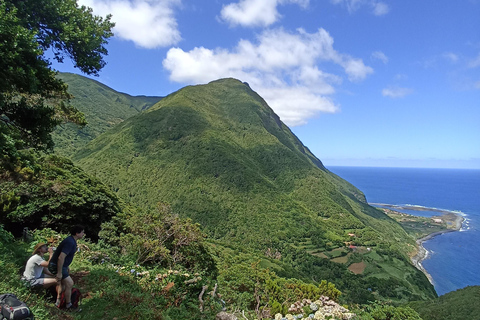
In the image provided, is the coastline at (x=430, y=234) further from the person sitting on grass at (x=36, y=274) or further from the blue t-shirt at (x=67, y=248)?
the person sitting on grass at (x=36, y=274)

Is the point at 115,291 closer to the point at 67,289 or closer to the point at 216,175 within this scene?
the point at 67,289

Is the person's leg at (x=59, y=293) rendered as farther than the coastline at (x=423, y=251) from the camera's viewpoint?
No

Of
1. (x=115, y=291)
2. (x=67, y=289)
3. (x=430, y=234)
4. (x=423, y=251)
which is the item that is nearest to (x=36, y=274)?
(x=67, y=289)

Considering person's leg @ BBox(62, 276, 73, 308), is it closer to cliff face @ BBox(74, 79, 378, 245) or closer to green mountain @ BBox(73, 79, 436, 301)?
green mountain @ BBox(73, 79, 436, 301)

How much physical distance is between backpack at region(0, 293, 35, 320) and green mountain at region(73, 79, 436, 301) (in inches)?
2255

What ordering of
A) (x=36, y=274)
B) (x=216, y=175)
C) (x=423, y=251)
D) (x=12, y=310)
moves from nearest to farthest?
(x=12, y=310), (x=36, y=274), (x=216, y=175), (x=423, y=251)

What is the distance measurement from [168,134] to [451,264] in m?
132

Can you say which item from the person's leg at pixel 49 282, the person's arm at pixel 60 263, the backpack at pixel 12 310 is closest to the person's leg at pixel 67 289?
the person's arm at pixel 60 263

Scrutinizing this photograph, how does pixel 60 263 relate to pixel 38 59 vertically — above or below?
below

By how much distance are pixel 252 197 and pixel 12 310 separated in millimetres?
100211

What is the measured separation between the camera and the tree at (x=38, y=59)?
20.0ft

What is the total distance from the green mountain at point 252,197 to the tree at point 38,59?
56459mm

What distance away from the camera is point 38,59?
283 inches

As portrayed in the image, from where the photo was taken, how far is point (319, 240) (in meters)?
95.0
